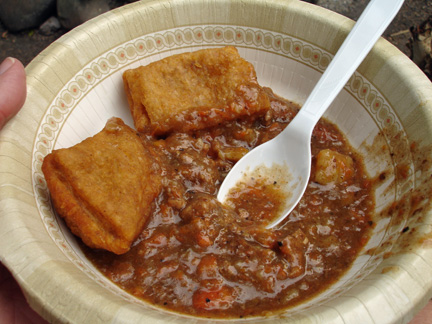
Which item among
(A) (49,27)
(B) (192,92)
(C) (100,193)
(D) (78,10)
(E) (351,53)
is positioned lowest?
(A) (49,27)

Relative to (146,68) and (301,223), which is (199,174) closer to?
(301,223)

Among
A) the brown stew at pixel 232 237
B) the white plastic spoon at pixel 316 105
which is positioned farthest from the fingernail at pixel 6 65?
the white plastic spoon at pixel 316 105

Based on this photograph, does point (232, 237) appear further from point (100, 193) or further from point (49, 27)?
point (49, 27)

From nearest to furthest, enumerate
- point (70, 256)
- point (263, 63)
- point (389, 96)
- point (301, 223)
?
point (70, 256), point (301, 223), point (389, 96), point (263, 63)

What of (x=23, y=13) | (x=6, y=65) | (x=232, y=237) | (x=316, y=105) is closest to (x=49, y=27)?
(x=23, y=13)

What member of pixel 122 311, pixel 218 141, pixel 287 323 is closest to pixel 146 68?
pixel 218 141

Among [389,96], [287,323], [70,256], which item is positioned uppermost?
[389,96]
